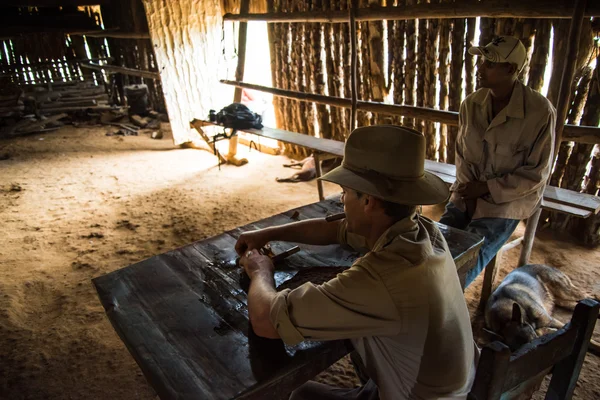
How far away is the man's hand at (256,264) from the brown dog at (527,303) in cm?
166

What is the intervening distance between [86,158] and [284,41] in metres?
4.23

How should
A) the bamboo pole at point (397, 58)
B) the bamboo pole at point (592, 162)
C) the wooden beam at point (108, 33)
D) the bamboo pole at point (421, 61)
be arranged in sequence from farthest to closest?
the wooden beam at point (108, 33)
the bamboo pole at point (397, 58)
the bamboo pole at point (421, 61)
the bamboo pole at point (592, 162)

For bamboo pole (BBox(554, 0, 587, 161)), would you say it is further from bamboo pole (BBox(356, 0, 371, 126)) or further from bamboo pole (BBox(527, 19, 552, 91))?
bamboo pole (BBox(356, 0, 371, 126))

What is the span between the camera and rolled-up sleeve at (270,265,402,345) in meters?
1.20

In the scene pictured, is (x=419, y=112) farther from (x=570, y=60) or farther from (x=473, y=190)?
(x=473, y=190)

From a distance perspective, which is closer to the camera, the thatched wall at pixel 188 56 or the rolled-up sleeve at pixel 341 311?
the rolled-up sleeve at pixel 341 311

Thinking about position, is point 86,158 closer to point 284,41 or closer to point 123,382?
point 284,41

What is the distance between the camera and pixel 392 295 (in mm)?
1195

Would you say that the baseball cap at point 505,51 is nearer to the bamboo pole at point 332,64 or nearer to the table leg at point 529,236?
the table leg at point 529,236

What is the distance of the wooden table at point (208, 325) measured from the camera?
1.27 metres

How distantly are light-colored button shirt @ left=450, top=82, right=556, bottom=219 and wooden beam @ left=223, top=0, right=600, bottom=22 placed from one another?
34.4 inches

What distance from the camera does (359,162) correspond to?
134cm

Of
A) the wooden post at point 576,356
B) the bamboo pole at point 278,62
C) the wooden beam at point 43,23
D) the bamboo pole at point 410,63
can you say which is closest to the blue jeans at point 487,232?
the wooden post at point 576,356

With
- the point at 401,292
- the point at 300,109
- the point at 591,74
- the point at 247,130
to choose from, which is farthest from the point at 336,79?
the point at 401,292
